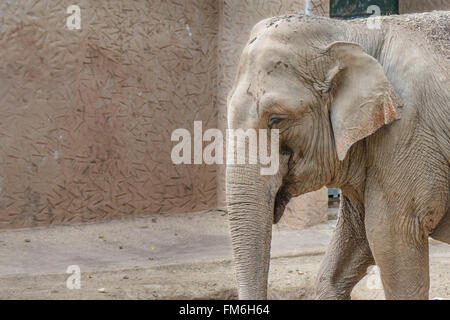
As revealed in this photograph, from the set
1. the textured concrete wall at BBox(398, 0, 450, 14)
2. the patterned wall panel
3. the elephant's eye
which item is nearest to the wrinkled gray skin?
the elephant's eye

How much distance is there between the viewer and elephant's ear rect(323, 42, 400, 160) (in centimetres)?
349

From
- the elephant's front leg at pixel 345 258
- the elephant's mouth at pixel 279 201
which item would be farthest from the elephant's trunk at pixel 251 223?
the elephant's front leg at pixel 345 258

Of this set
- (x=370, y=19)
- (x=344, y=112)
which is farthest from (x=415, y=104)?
(x=370, y=19)

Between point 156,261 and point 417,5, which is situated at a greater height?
point 417,5

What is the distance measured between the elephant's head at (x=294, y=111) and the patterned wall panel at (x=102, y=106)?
Result: 4484mm

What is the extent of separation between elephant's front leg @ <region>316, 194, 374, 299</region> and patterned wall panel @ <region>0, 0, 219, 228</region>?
13.5 ft

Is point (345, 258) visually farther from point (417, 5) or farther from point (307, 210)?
point (417, 5)

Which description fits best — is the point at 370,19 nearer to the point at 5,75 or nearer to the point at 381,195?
the point at 381,195

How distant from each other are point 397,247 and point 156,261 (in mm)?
3449

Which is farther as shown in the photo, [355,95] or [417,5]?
[417,5]

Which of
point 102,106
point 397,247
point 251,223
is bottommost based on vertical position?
point 397,247

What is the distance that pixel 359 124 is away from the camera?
353 cm

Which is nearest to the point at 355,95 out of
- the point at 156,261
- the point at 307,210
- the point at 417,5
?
the point at 156,261

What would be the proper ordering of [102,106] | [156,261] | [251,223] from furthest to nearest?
[102,106], [156,261], [251,223]
